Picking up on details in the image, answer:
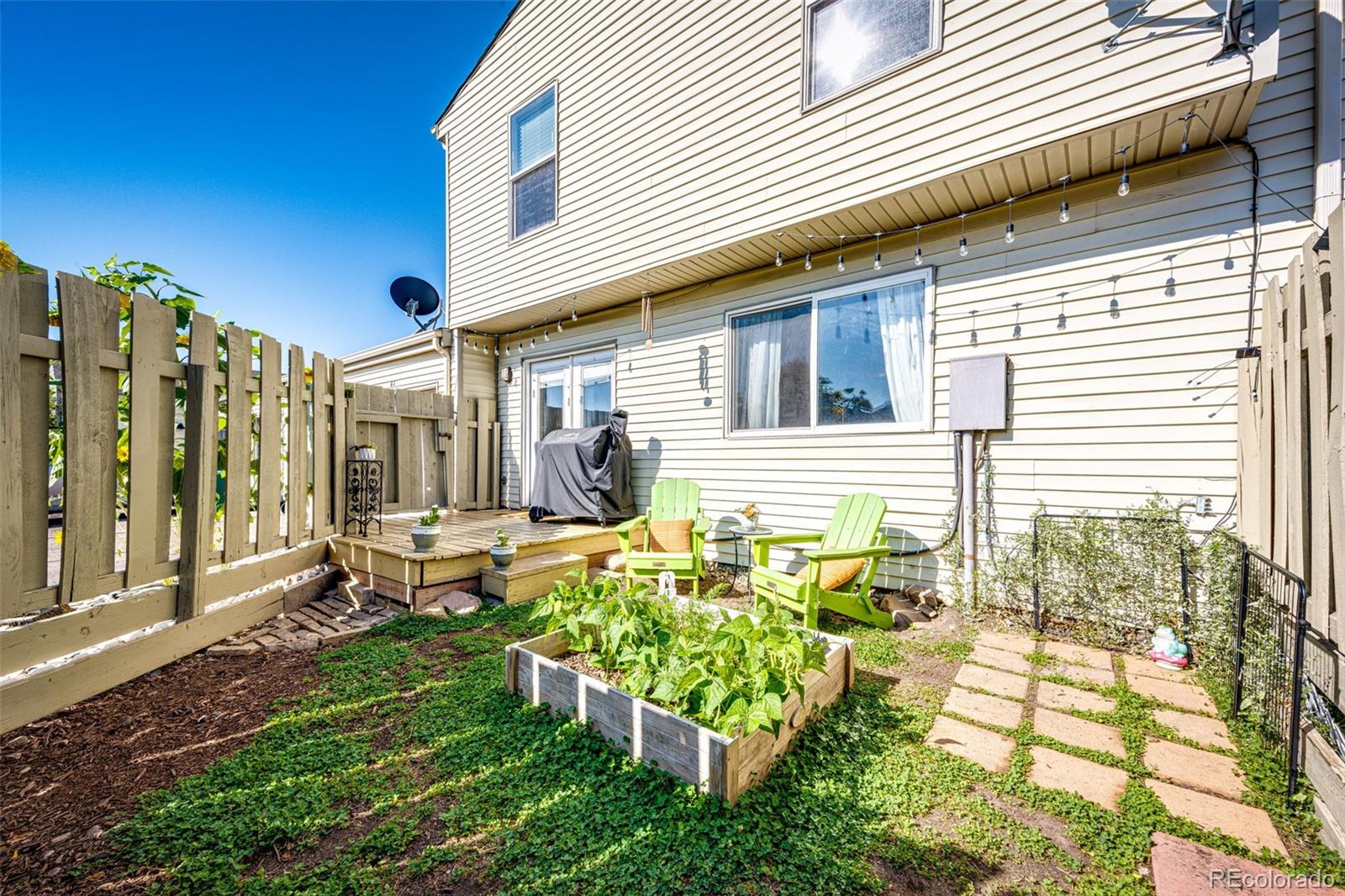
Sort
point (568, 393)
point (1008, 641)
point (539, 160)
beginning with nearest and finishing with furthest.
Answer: point (1008, 641)
point (539, 160)
point (568, 393)

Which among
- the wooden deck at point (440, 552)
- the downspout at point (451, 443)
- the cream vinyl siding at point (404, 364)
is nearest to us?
the wooden deck at point (440, 552)

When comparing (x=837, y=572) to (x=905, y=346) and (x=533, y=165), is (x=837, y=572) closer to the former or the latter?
(x=905, y=346)

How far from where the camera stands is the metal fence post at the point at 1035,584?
354cm

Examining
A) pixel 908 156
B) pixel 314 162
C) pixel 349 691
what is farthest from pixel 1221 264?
pixel 314 162

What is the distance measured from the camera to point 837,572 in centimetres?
389

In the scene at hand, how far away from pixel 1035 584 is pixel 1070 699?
1.08 m

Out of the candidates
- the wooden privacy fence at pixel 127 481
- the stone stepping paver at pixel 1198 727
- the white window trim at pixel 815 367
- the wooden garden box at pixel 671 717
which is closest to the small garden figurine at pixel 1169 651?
the stone stepping paver at pixel 1198 727

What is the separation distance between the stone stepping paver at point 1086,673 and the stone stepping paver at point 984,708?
1.84ft

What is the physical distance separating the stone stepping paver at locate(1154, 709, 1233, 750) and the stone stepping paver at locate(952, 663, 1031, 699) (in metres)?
0.55

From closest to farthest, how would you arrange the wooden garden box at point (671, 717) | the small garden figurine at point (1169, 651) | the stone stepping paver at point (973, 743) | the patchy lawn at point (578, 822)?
the patchy lawn at point (578, 822) → the wooden garden box at point (671, 717) → the stone stepping paver at point (973, 743) → the small garden figurine at point (1169, 651)

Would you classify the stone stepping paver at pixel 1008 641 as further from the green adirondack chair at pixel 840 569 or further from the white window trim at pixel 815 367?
the white window trim at pixel 815 367

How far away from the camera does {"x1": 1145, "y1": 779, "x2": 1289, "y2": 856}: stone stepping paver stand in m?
1.66

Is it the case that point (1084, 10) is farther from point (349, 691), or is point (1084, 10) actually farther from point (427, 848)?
point (349, 691)

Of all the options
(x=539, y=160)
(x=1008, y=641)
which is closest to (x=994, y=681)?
(x=1008, y=641)
